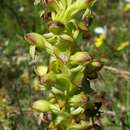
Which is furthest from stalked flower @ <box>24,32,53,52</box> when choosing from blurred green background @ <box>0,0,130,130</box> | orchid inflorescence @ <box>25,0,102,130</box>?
blurred green background @ <box>0,0,130,130</box>

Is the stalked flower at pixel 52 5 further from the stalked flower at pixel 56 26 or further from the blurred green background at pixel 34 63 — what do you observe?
the blurred green background at pixel 34 63

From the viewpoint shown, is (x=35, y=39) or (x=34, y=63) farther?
(x=34, y=63)

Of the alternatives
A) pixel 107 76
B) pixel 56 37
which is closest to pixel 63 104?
A: pixel 56 37

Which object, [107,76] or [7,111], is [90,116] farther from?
[107,76]

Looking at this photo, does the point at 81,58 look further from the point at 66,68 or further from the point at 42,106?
the point at 42,106

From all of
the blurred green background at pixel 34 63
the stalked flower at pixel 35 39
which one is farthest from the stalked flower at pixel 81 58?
the blurred green background at pixel 34 63

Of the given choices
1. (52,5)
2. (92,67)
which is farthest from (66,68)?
(52,5)

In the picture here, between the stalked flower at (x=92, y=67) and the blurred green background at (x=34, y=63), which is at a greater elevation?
the stalked flower at (x=92, y=67)

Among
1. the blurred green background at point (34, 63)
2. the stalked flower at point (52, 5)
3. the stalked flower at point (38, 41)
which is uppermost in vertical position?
the stalked flower at point (52, 5)
